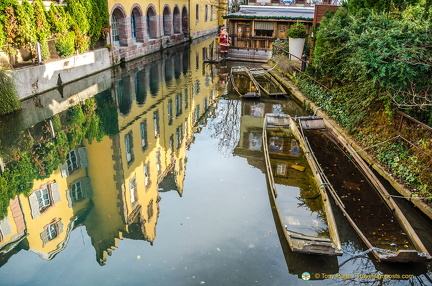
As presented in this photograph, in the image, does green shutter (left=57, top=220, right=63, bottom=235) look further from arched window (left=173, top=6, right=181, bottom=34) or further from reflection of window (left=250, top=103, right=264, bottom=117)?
arched window (left=173, top=6, right=181, bottom=34)

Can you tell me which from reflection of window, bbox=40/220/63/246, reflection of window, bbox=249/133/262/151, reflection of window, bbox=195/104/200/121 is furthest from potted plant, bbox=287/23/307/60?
reflection of window, bbox=40/220/63/246

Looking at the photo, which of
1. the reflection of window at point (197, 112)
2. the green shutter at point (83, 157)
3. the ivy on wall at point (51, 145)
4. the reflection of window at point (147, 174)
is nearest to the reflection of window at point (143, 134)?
the ivy on wall at point (51, 145)

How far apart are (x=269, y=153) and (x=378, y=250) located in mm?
5332

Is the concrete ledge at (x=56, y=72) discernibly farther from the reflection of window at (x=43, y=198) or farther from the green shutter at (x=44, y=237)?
the green shutter at (x=44, y=237)

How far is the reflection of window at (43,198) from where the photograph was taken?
9.35 meters

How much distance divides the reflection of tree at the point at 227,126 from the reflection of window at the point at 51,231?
229 inches

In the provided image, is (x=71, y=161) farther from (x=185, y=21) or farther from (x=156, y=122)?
(x=185, y=21)

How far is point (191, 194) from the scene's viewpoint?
9.84 meters

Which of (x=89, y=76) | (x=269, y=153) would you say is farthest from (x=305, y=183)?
(x=89, y=76)

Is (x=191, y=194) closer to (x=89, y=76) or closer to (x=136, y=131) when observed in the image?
(x=136, y=131)

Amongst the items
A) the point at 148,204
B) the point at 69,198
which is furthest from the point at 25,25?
the point at 148,204

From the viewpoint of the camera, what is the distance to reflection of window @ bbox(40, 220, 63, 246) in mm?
8276

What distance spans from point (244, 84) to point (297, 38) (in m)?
4.23

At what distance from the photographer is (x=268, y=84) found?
21797mm
